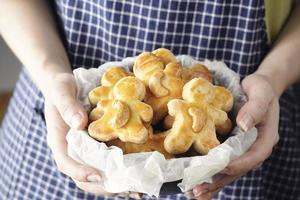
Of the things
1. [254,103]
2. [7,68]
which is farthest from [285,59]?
[7,68]

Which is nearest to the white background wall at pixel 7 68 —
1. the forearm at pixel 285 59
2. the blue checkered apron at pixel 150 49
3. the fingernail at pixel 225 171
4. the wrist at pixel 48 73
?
the blue checkered apron at pixel 150 49

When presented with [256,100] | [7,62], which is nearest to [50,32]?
[256,100]

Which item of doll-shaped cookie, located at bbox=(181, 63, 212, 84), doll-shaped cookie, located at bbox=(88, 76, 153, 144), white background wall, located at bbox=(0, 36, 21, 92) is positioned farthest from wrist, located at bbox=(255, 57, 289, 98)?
white background wall, located at bbox=(0, 36, 21, 92)

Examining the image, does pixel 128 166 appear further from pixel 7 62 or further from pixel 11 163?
pixel 7 62

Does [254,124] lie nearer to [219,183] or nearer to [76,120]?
[219,183]

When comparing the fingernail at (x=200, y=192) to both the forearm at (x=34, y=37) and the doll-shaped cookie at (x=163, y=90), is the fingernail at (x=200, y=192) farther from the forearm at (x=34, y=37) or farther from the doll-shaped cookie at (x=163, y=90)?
the forearm at (x=34, y=37)
